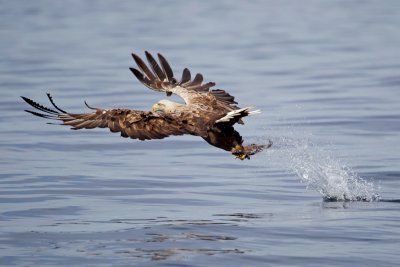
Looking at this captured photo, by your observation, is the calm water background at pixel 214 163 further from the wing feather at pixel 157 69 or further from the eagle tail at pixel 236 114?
the wing feather at pixel 157 69

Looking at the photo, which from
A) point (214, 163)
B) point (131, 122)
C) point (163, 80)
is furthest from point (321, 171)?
point (131, 122)

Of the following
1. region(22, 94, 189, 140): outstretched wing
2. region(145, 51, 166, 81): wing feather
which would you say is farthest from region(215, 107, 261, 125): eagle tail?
region(145, 51, 166, 81): wing feather

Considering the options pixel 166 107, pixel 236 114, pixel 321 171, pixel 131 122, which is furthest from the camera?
pixel 321 171

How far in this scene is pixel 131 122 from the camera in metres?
12.3

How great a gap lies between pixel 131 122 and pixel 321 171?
3.02 meters

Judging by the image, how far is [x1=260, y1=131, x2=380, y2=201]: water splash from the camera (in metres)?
13.4

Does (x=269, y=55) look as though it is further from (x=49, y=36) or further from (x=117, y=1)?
(x=117, y=1)

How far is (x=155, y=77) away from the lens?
47.2 ft

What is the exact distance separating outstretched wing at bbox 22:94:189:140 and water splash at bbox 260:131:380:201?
2.16 metres

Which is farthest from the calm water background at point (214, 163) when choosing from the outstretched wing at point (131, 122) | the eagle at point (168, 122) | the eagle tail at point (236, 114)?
the eagle tail at point (236, 114)

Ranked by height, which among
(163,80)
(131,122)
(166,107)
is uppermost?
(163,80)

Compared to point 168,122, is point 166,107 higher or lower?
higher

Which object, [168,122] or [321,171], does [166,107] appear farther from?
[321,171]

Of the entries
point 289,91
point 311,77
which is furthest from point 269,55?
point 289,91
